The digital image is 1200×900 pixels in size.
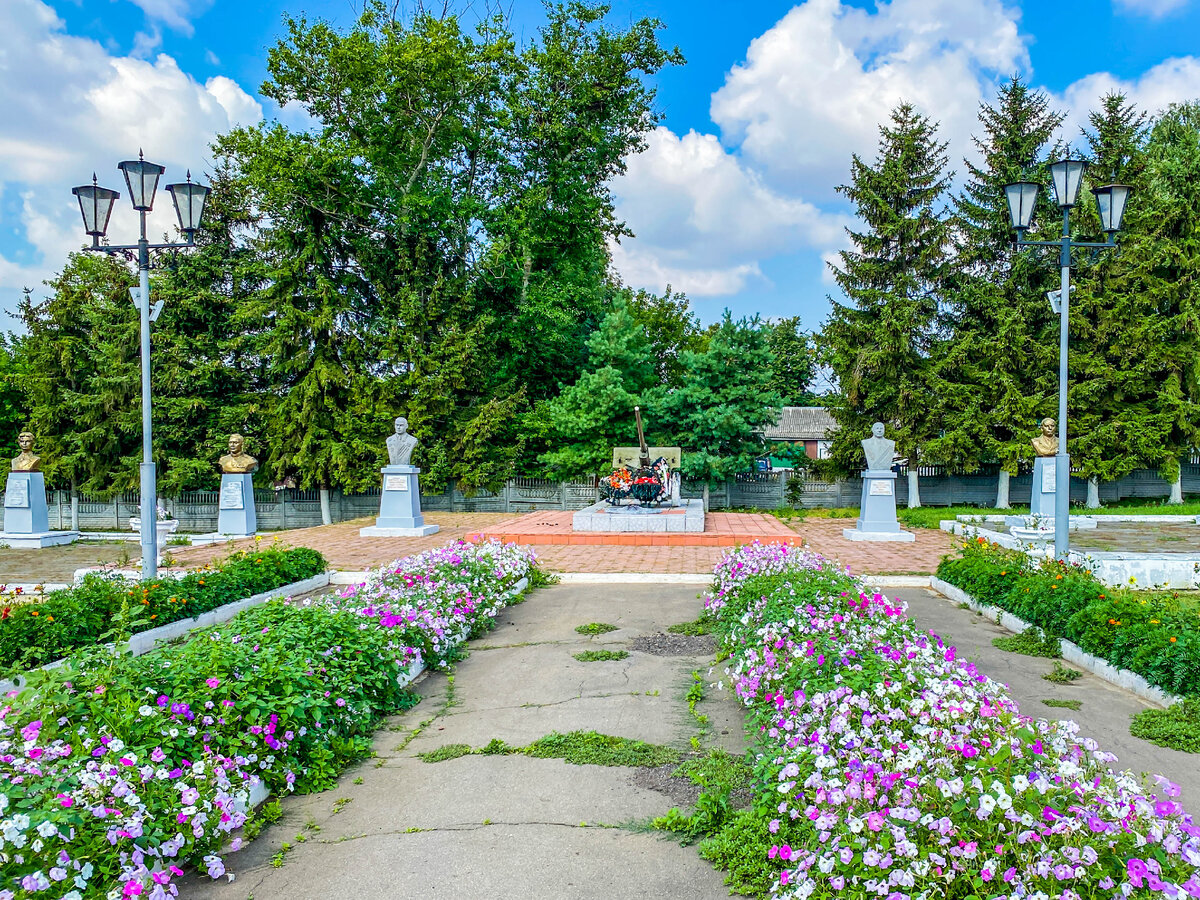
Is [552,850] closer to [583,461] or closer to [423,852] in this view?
[423,852]

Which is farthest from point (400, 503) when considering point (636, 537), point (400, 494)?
point (636, 537)

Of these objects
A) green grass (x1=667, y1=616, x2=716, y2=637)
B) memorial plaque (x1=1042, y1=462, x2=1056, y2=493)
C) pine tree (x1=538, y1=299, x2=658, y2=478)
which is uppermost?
pine tree (x1=538, y1=299, x2=658, y2=478)

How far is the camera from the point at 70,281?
76.2ft

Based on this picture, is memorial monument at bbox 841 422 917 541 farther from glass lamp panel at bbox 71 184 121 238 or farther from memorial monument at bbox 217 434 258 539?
glass lamp panel at bbox 71 184 121 238

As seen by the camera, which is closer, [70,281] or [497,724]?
[497,724]

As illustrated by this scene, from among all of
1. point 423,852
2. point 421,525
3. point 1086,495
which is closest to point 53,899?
point 423,852

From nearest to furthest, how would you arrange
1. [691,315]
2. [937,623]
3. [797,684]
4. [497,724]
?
[797,684], [497,724], [937,623], [691,315]

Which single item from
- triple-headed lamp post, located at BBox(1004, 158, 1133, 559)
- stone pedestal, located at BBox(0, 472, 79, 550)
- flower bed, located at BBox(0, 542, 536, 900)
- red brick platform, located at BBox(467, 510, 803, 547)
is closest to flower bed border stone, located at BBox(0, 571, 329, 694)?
flower bed, located at BBox(0, 542, 536, 900)

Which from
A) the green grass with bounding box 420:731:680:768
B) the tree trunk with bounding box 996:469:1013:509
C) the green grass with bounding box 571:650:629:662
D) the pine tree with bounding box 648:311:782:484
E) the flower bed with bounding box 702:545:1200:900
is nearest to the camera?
the flower bed with bounding box 702:545:1200:900

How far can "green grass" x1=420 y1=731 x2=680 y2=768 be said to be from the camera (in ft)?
13.5

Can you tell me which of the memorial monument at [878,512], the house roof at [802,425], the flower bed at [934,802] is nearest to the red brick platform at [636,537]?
the memorial monument at [878,512]

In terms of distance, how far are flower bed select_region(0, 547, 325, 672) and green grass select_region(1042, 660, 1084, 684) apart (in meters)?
6.41

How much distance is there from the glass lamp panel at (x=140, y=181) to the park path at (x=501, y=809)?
21.6 feet

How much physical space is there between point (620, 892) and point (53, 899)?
1.95 metres
